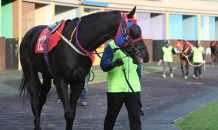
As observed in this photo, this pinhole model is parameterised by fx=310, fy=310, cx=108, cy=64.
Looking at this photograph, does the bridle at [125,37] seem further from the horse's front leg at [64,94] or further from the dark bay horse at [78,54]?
the horse's front leg at [64,94]

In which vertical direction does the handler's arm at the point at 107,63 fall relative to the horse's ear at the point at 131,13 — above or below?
below


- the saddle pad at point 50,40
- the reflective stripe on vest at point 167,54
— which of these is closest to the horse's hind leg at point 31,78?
the saddle pad at point 50,40

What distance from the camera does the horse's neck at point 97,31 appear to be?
4.26 meters

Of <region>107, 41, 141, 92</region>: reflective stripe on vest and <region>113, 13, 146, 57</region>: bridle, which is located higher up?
<region>113, 13, 146, 57</region>: bridle

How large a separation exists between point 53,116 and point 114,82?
280cm

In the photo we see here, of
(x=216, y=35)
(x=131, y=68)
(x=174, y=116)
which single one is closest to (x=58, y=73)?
(x=131, y=68)

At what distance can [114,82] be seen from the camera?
4.67m

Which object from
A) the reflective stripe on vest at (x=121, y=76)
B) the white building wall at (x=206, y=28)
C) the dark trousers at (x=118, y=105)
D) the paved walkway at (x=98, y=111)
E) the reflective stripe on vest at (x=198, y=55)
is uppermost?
the white building wall at (x=206, y=28)

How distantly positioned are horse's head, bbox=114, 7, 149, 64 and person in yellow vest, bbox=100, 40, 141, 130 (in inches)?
15.1

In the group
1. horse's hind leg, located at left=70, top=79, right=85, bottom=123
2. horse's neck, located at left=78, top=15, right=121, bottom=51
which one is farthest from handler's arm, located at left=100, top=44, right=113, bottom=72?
horse's hind leg, located at left=70, top=79, right=85, bottom=123

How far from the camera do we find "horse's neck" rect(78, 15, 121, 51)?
426 cm

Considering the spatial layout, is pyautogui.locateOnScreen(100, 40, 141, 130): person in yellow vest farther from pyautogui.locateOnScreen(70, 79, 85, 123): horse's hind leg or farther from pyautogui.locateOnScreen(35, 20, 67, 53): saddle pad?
pyautogui.locateOnScreen(35, 20, 67, 53): saddle pad

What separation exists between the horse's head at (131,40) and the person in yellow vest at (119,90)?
383 mm

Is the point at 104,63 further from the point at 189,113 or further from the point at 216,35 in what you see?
the point at 216,35
